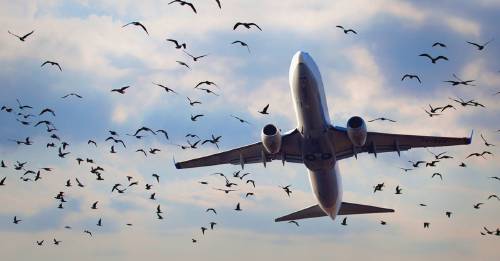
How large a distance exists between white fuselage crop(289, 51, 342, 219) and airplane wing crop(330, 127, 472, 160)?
1.71m

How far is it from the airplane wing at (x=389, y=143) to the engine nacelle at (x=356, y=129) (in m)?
4.70

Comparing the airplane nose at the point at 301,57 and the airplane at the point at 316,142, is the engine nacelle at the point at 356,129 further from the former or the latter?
the airplane nose at the point at 301,57

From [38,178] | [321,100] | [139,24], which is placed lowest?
[38,178]

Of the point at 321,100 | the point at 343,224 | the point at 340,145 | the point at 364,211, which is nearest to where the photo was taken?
the point at 321,100

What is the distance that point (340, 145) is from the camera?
51.1m

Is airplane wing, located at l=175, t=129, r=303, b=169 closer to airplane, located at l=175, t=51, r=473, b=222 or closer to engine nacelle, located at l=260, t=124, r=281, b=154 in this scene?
airplane, located at l=175, t=51, r=473, b=222

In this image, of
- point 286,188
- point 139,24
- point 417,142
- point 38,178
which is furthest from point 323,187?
point 139,24

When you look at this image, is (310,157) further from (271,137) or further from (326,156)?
(271,137)

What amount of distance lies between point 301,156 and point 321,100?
25.1 ft

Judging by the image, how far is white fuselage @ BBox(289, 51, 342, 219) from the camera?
143 ft

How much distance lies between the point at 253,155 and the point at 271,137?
10278 millimetres

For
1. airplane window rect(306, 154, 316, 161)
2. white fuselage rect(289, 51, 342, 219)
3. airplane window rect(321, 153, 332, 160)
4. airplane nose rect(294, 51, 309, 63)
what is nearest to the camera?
white fuselage rect(289, 51, 342, 219)

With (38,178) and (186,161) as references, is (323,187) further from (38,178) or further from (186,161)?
(38,178)

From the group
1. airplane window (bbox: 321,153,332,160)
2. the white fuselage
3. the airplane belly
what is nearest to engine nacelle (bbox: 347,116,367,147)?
the white fuselage
